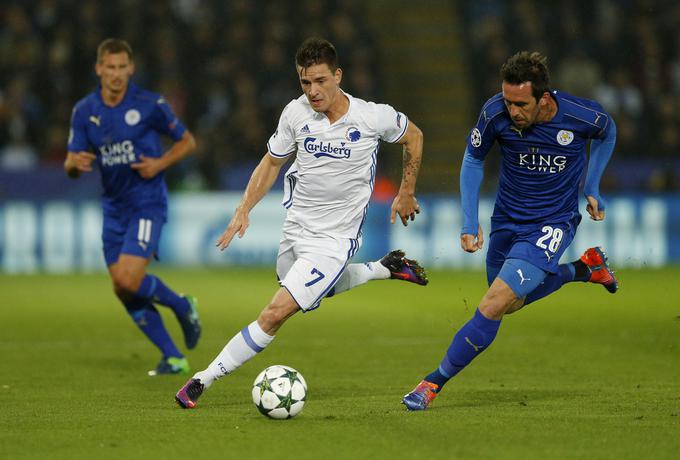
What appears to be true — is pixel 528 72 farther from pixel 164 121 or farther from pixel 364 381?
pixel 164 121

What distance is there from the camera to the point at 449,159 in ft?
68.1

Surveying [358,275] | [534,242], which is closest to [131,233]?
[358,275]

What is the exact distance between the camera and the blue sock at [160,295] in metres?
9.12

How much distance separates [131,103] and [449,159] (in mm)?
12035

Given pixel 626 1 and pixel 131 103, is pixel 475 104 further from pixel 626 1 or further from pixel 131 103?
pixel 131 103

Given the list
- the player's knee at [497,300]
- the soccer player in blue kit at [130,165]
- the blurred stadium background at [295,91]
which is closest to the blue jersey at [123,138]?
the soccer player in blue kit at [130,165]

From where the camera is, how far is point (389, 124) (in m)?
7.45

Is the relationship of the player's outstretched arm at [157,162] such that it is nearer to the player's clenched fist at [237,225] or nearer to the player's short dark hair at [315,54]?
the player's clenched fist at [237,225]

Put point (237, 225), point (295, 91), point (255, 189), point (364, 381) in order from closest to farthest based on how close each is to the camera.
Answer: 1. point (237, 225)
2. point (255, 189)
3. point (364, 381)
4. point (295, 91)

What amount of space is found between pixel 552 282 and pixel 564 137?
1.10 metres

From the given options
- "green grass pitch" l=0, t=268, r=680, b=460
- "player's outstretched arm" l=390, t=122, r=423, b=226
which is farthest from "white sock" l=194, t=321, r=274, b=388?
"player's outstretched arm" l=390, t=122, r=423, b=226

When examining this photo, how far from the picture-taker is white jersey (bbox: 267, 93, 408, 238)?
732 cm

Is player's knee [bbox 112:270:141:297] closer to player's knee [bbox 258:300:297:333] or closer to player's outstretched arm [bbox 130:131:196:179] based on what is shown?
player's outstretched arm [bbox 130:131:196:179]

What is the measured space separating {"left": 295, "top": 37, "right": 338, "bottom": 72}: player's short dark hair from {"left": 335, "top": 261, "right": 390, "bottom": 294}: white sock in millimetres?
1497
